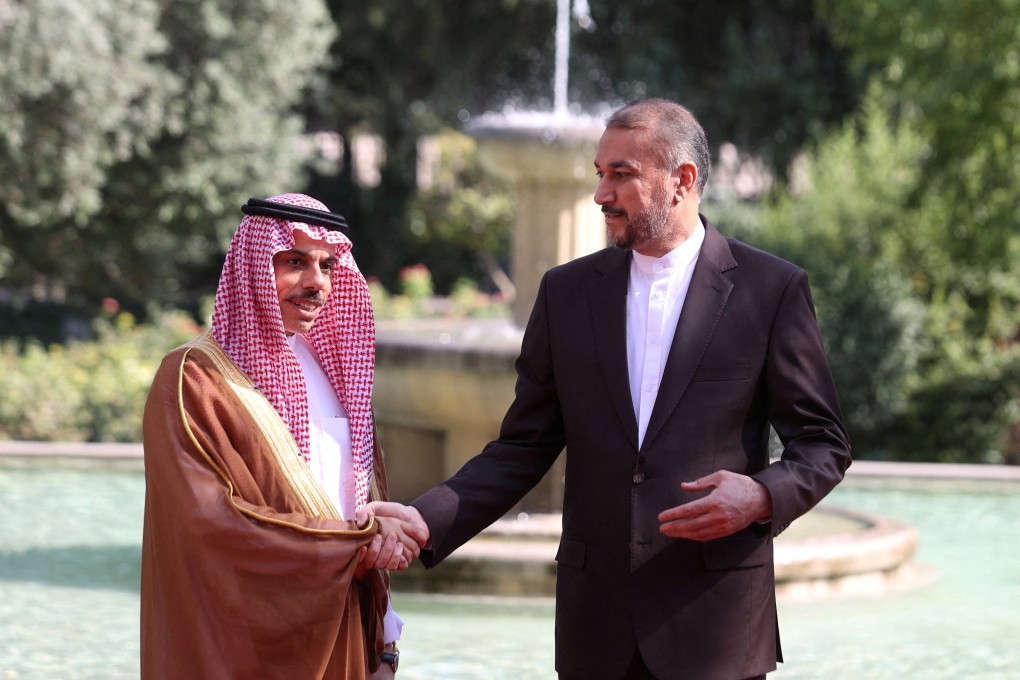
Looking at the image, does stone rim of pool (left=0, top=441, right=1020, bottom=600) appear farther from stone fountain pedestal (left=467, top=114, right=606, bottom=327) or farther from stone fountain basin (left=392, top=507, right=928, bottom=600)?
stone fountain pedestal (left=467, top=114, right=606, bottom=327)

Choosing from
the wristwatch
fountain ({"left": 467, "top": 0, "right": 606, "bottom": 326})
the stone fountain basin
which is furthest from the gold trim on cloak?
fountain ({"left": 467, "top": 0, "right": 606, "bottom": 326})

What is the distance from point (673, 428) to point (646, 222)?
1.56 ft

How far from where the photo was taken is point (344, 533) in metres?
3.34

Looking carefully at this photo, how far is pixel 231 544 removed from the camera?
3240 mm

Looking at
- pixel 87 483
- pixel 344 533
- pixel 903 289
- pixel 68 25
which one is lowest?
pixel 87 483

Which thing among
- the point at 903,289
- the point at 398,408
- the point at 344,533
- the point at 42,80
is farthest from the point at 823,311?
the point at 344,533

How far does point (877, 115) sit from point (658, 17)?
10.4 metres

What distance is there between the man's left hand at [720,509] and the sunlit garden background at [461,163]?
10.9 ft

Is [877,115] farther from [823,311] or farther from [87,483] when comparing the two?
[87,483]

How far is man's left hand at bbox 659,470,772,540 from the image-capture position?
134 inches

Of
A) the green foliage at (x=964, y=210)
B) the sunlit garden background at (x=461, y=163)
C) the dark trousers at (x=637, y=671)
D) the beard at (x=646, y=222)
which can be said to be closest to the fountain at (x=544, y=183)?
the sunlit garden background at (x=461, y=163)

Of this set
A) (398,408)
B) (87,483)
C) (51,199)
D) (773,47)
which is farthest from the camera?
(773,47)

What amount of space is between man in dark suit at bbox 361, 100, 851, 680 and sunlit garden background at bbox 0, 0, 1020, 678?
3.10m

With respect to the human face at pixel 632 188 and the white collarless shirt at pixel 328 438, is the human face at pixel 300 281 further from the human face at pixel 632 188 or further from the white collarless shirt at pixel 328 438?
the human face at pixel 632 188
